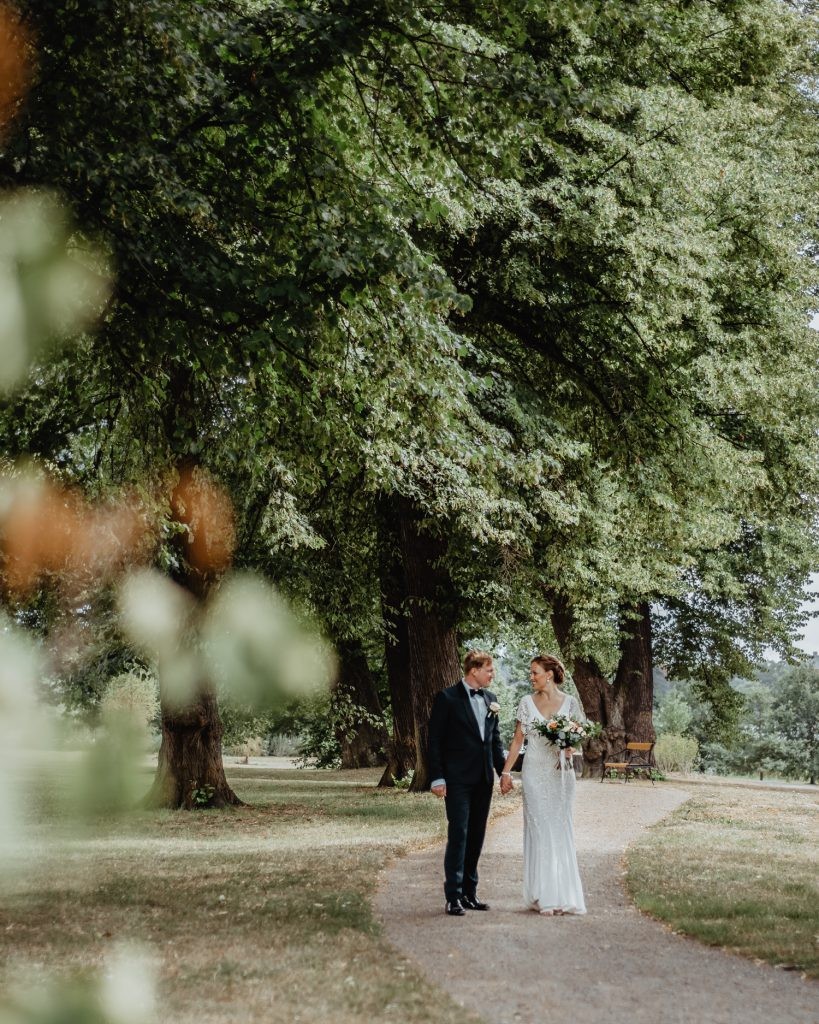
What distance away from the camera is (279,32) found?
7883mm

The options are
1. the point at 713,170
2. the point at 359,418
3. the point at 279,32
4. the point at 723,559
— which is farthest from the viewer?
the point at 723,559

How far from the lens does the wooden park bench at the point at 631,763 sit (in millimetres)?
30172

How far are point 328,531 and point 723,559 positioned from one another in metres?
13.4

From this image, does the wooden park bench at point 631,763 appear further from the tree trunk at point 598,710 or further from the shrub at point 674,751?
the shrub at point 674,751

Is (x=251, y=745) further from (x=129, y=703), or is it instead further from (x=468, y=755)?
(x=468, y=755)

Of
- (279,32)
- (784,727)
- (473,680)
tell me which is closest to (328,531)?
(473,680)

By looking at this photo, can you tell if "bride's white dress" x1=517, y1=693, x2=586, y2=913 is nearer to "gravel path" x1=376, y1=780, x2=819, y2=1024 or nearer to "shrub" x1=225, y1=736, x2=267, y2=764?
"gravel path" x1=376, y1=780, x2=819, y2=1024

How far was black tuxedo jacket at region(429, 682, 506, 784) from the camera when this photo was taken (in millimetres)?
8703

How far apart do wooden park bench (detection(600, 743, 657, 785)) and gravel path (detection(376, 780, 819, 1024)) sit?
20.4 metres

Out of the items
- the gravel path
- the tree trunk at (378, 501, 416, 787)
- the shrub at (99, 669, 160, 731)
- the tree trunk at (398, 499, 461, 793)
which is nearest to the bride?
the gravel path

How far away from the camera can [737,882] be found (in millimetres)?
10273

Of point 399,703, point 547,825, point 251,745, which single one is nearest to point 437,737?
point 547,825

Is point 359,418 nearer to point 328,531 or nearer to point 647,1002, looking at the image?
point 647,1002

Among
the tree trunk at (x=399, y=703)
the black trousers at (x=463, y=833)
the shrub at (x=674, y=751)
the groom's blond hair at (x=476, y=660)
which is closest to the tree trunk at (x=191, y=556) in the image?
the black trousers at (x=463, y=833)
